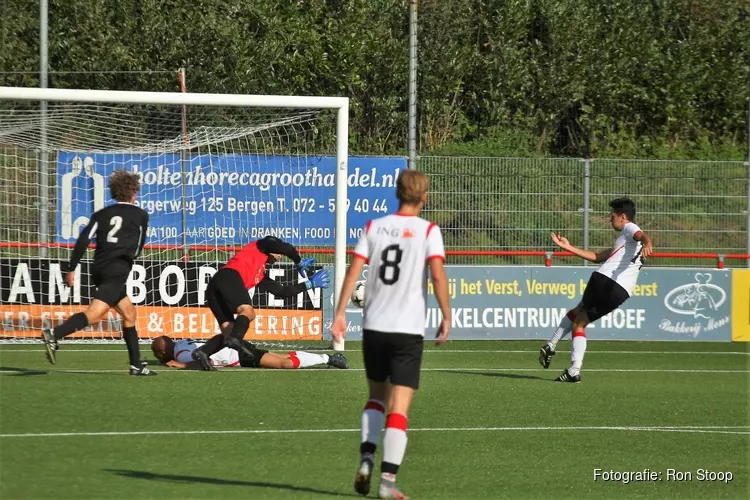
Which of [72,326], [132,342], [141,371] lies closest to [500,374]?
[141,371]

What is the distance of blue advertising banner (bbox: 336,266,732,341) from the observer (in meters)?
17.8

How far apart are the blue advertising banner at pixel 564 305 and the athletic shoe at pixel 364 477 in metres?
10.4

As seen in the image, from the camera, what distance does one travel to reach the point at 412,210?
6.95m

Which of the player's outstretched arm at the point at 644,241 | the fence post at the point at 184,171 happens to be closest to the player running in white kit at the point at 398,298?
the player's outstretched arm at the point at 644,241

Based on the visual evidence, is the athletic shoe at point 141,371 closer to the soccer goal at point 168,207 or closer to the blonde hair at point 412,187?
the soccer goal at point 168,207

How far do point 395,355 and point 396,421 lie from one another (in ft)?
1.26

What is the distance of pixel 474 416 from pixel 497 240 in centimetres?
930

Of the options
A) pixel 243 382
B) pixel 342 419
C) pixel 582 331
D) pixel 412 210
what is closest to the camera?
pixel 412 210

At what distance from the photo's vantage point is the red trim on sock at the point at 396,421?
6.73m

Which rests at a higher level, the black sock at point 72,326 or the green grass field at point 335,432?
the black sock at point 72,326

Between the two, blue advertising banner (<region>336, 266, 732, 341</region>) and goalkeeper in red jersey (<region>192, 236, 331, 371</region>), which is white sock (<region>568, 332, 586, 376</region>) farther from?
blue advertising banner (<region>336, 266, 732, 341</region>)

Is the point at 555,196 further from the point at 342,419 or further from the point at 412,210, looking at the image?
the point at 412,210

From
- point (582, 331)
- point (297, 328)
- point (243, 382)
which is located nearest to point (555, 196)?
point (297, 328)

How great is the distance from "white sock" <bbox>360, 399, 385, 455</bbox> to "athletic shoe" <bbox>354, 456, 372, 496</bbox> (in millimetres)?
129
